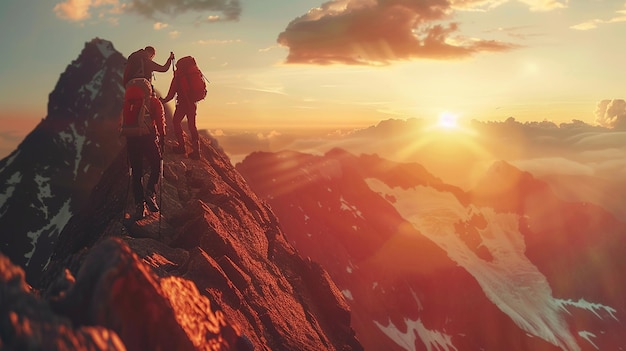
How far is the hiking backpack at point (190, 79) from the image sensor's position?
2153cm

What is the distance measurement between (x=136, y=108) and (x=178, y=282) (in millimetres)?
7490

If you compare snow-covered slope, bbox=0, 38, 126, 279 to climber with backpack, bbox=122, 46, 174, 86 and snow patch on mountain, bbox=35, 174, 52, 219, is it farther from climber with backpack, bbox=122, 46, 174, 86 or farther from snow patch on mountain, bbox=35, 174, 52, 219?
climber with backpack, bbox=122, 46, 174, 86

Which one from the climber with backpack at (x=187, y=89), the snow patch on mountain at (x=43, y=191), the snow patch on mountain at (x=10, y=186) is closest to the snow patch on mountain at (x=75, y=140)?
the snow patch on mountain at (x=43, y=191)

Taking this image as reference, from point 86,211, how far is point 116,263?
19815mm

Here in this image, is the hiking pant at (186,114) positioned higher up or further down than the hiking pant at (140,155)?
higher up

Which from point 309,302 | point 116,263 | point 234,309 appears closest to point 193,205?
point 234,309

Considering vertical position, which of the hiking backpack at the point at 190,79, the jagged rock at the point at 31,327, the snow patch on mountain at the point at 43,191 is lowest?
the snow patch on mountain at the point at 43,191

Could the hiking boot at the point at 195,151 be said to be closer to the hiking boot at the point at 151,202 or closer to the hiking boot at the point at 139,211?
the hiking boot at the point at 151,202

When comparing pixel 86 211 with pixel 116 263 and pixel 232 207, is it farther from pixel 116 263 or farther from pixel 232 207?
pixel 116 263

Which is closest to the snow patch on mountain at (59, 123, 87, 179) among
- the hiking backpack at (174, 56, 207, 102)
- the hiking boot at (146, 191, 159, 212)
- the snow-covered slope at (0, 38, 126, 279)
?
the snow-covered slope at (0, 38, 126, 279)

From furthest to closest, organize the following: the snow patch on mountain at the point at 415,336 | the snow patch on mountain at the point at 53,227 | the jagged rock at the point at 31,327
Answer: the snow patch on mountain at the point at 415,336 < the snow patch on mountain at the point at 53,227 < the jagged rock at the point at 31,327

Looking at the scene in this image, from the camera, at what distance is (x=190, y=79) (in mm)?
21719

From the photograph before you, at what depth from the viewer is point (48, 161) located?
17862 centimetres

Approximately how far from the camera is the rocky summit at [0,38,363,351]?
17.8 ft
